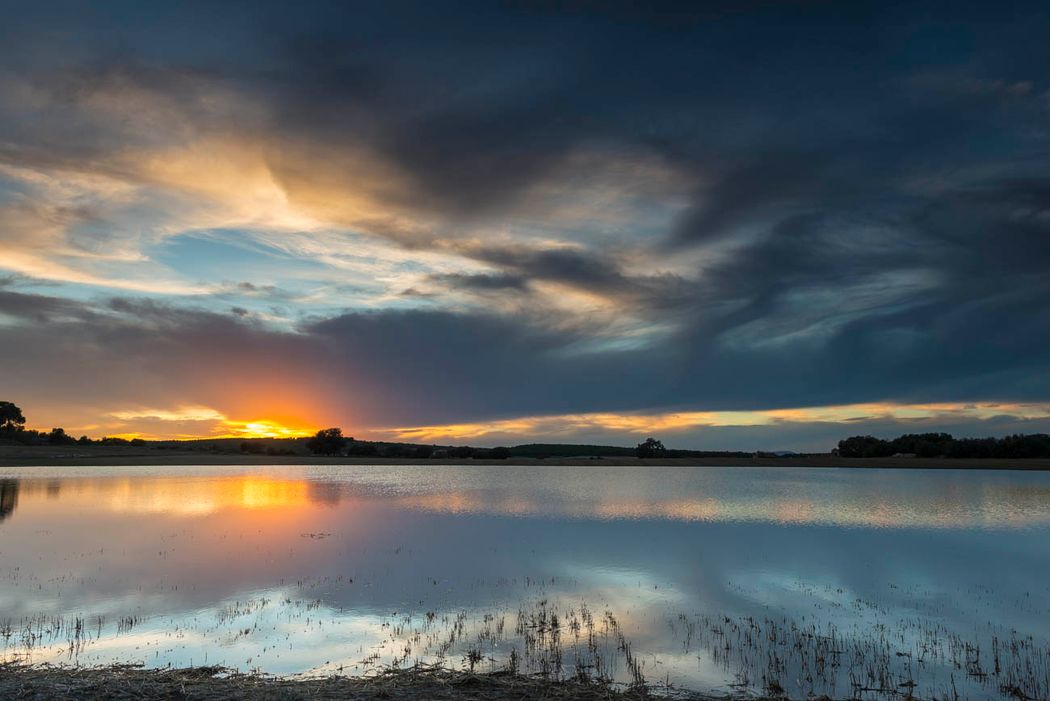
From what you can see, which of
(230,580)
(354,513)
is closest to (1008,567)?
(230,580)

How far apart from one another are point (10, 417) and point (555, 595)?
16121 cm

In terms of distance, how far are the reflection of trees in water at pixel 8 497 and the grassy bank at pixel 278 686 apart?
107 ft

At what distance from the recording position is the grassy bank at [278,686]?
1003 cm

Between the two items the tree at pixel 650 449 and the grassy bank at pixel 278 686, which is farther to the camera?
the tree at pixel 650 449

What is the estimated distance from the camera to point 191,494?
53812 millimetres

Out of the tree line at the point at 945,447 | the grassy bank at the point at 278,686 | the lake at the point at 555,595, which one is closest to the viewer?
the grassy bank at the point at 278,686

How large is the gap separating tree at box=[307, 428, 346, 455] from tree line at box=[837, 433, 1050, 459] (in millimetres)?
128078

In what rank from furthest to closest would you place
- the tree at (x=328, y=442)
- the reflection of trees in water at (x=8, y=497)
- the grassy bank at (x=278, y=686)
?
the tree at (x=328, y=442) < the reflection of trees in water at (x=8, y=497) < the grassy bank at (x=278, y=686)

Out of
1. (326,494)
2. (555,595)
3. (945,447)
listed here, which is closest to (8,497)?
(326,494)

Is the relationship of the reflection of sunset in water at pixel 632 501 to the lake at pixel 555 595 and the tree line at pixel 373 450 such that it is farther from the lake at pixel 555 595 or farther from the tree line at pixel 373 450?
the tree line at pixel 373 450

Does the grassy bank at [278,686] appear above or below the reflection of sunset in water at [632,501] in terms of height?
above

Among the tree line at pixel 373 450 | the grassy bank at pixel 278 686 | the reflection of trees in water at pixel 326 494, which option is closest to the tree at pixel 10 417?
the tree line at pixel 373 450

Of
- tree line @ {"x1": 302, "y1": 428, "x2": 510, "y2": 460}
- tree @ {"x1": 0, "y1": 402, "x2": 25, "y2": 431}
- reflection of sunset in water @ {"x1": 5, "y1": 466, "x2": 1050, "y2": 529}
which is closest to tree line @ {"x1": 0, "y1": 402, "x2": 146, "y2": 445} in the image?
tree @ {"x1": 0, "y1": 402, "x2": 25, "y2": 431}

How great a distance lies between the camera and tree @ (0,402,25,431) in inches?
5408
